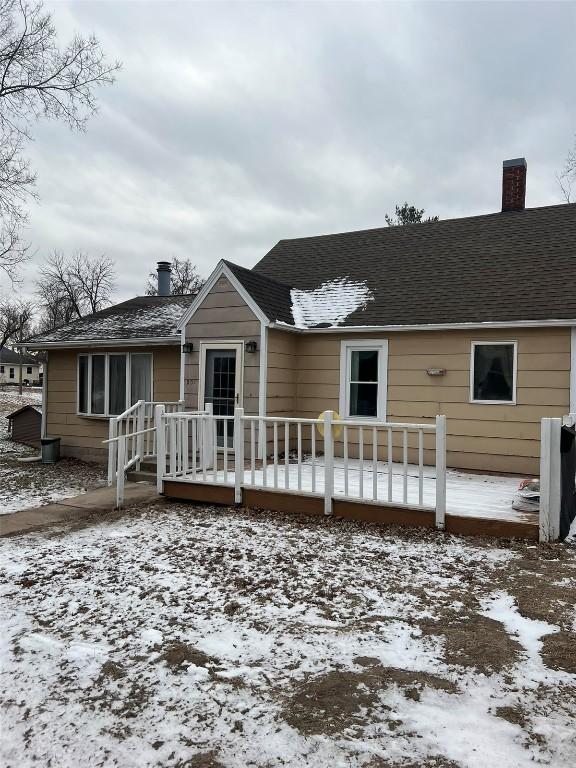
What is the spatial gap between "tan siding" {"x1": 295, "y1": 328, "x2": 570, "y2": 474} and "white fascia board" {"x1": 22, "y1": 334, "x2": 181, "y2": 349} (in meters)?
2.83

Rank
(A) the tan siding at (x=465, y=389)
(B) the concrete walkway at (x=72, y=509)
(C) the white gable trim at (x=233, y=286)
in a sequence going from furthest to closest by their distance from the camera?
1. (C) the white gable trim at (x=233, y=286)
2. (A) the tan siding at (x=465, y=389)
3. (B) the concrete walkway at (x=72, y=509)

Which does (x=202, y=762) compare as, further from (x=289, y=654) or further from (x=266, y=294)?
(x=266, y=294)

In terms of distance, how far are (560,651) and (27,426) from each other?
13819 mm

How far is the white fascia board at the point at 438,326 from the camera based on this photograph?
7469 millimetres

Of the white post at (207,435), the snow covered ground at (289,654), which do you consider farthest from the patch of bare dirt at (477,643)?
the white post at (207,435)

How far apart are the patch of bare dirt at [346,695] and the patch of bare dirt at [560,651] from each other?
0.65m

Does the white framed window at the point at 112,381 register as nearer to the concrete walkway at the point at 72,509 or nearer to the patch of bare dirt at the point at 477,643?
the concrete walkway at the point at 72,509

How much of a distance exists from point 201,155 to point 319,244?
5.86 metres

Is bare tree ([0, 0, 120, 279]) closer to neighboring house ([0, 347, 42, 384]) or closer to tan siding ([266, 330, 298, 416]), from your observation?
tan siding ([266, 330, 298, 416])

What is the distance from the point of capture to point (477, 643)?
9.54 ft

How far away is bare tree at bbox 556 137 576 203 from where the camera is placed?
548 inches

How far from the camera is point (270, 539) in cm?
491

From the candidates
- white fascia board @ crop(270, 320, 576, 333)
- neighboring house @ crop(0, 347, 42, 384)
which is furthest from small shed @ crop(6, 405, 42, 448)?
neighboring house @ crop(0, 347, 42, 384)

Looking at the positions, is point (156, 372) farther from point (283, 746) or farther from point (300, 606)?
A: point (283, 746)
